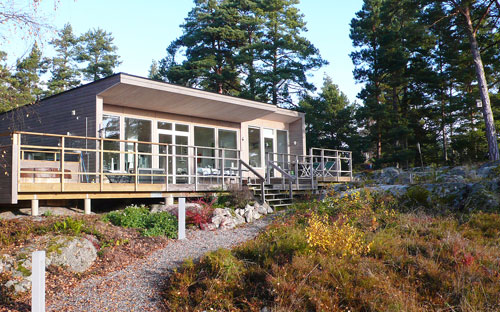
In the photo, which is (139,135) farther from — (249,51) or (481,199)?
(249,51)

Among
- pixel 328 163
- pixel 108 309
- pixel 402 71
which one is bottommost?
pixel 108 309

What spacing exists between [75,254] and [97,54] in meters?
32.4

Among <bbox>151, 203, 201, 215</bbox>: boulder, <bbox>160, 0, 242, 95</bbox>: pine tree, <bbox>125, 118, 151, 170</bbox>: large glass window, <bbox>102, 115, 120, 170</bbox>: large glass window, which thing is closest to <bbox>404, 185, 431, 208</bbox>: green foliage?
→ <bbox>151, 203, 201, 215</bbox>: boulder

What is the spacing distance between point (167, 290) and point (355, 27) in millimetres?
24511

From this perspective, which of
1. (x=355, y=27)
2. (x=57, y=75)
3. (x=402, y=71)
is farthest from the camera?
(x=57, y=75)

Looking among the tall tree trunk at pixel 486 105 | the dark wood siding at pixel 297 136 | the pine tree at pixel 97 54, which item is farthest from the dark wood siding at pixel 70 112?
the pine tree at pixel 97 54

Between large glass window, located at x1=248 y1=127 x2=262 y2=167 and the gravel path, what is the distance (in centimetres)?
878

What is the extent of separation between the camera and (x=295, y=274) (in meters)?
4.90

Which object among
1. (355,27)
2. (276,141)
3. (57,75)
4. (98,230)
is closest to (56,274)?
(98,230)

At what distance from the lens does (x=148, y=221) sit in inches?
314

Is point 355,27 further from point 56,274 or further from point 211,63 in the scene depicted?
point 56,274

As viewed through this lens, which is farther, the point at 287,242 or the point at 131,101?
the point at 131,101

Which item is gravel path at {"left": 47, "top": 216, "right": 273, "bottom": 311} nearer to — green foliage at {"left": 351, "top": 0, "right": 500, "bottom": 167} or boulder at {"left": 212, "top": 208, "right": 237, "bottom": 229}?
boulder at {"left": 212, "top": 208, "right": 237, "bottom": 229}

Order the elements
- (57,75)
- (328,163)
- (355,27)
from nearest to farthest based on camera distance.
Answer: (328,163)
(355,27)
(57,75)
